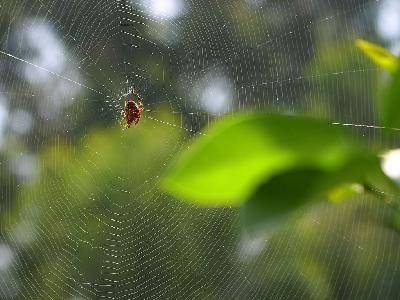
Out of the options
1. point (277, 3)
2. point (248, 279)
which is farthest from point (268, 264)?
point (277, 3)

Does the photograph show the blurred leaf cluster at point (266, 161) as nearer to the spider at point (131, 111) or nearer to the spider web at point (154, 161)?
the spider at point (131, 111)

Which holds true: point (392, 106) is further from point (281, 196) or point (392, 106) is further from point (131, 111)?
point (131, 111)

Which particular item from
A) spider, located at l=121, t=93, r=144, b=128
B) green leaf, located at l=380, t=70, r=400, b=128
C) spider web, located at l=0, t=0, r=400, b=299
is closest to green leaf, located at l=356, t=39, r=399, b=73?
green leaf, located at l=380, t=70, r=400, b=128

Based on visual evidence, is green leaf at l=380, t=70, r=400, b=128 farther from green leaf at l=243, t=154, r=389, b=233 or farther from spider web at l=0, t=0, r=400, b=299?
spider web at l=0, t=0, r=400, b=299

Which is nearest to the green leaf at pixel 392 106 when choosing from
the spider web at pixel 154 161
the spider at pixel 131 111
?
the spider at pixel 131 111

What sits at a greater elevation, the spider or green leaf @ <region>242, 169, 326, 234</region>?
green leaf @ <region>242, 169, 326, 234</region>

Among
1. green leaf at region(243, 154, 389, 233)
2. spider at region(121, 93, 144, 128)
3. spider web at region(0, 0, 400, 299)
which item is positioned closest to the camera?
green leaf at region(243, 154, 389, 233)

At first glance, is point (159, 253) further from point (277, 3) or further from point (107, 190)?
point (277, 3)
